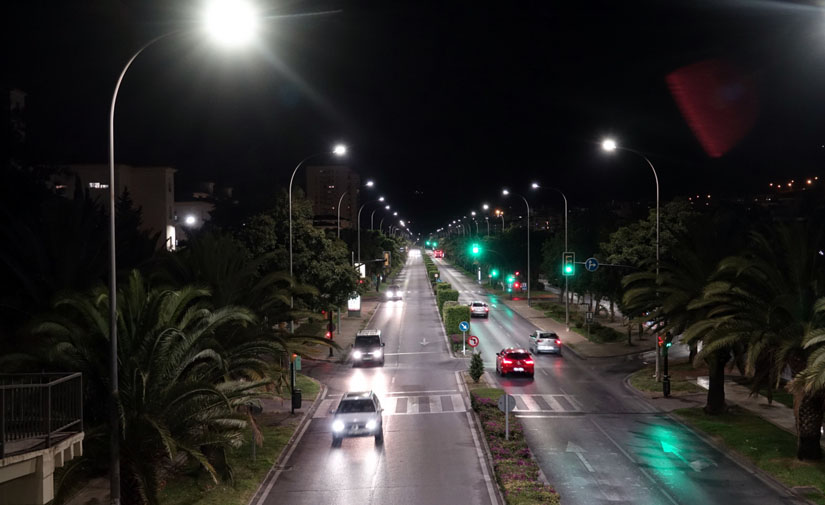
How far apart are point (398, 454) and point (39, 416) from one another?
12354 millimetres

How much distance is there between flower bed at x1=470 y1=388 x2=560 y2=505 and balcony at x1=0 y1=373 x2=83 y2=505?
951cm

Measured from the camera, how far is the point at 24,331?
52.0 feet

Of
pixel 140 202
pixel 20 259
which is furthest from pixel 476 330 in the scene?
pixel 140 202

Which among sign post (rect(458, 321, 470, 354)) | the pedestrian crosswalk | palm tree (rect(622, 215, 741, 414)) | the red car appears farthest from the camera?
sign post (rect(458, 321, 470, 354))

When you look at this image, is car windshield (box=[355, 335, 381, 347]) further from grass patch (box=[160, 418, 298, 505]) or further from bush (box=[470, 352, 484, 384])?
grass patch (box=[160, 418, 298, 505])

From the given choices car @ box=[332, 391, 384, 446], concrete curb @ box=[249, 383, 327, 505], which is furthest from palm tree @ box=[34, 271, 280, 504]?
car @ box=[332, 391, 384, 446]

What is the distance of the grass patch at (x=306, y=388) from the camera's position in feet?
108

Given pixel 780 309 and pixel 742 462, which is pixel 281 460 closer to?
pixel 742 462

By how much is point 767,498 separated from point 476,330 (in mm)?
39417

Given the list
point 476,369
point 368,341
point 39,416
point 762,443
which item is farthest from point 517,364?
point 39,416

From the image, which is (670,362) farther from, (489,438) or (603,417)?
(489,438)

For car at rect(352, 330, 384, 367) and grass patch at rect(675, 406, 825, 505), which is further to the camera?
car at rect(352, 330, 384, 367)

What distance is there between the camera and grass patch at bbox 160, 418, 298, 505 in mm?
18594

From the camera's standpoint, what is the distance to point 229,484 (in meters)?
19.8
